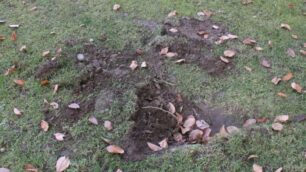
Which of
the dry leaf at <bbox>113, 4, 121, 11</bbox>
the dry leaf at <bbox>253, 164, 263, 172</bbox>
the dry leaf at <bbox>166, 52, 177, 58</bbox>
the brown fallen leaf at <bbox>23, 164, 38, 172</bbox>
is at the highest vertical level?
the dry leaf at <bbox>113, 4, 121, 11</bbox>

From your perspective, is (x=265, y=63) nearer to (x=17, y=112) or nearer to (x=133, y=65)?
(x=133, y=65)

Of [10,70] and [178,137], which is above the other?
[10,70]

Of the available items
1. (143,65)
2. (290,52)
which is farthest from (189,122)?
(290,52)

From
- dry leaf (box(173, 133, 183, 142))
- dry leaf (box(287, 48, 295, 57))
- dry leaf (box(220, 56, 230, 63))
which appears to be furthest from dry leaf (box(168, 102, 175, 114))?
dry leaf (box(287, 48, 295, 57))

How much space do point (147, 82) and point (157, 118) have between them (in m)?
0.37

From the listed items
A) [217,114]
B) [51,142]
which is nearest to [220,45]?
[217,114]

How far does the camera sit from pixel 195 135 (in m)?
3.06

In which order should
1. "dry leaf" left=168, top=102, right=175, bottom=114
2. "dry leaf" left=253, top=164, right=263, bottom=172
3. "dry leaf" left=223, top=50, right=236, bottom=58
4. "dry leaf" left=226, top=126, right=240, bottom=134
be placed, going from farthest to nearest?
"dry leaf" left=223, top=50, right=236, bottom=58 → "dry leaf" left=168, top=102, right=175, bottom=114 → "dry leaf" left=226, top=126, right=240, bottom=134 → "dry leaf" left=253, top=164, right=263, bottom=172

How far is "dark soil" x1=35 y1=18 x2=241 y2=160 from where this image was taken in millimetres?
3094

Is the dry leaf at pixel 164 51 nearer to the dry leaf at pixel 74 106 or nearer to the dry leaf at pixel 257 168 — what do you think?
the dry leaf at pixel 74 106

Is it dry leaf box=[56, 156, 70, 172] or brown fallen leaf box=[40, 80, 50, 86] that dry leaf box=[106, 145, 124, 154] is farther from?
brown fallen leaf box=[40, 80, 50, 86]

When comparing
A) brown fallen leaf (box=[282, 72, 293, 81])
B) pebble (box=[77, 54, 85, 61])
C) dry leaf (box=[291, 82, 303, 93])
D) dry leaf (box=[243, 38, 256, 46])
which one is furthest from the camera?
dry leaf (box=[243, 38, 256, 46])

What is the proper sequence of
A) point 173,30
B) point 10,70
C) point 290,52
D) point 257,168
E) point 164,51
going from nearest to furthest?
point 257,168 < point 10,70 < point 164,51 < point 290,52 < point 173,30

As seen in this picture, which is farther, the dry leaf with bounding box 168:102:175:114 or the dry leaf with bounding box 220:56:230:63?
the dry leaf with bounding box 220:56:230:63
